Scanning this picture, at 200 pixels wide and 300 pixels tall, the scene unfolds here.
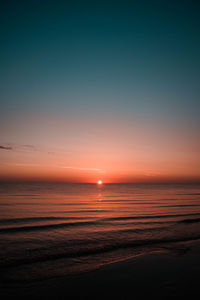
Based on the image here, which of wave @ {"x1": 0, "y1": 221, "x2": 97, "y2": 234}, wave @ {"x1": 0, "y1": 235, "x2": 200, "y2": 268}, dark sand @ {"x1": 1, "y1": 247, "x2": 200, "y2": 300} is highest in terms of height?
dark sand @ {"x1": 1, "y1": 247, "x2": 200, "y2": 300}

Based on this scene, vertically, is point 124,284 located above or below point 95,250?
above

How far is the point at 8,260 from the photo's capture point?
805cm

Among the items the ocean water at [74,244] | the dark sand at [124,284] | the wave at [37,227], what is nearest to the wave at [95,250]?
the ocean water at [74,244]

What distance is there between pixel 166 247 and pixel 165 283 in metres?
4.41

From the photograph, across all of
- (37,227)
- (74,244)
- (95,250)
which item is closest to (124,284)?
(95,250)

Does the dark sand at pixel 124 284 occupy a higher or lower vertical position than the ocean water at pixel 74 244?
higher

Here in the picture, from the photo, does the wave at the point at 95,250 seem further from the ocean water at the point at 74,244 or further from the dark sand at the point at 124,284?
the dark sand at the point at 124,284

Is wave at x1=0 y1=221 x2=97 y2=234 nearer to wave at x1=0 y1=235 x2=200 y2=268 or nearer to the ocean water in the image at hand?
the ocean water

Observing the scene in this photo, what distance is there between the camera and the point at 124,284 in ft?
19.3

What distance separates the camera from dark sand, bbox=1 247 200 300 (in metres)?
5.30

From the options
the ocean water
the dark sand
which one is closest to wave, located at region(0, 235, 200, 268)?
the ocean water

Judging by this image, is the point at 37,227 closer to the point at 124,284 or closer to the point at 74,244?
the point at 74,244

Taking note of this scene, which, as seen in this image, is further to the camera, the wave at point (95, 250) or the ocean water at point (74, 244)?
the wave at point (95, 250)

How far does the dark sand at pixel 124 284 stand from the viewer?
5.30 m
